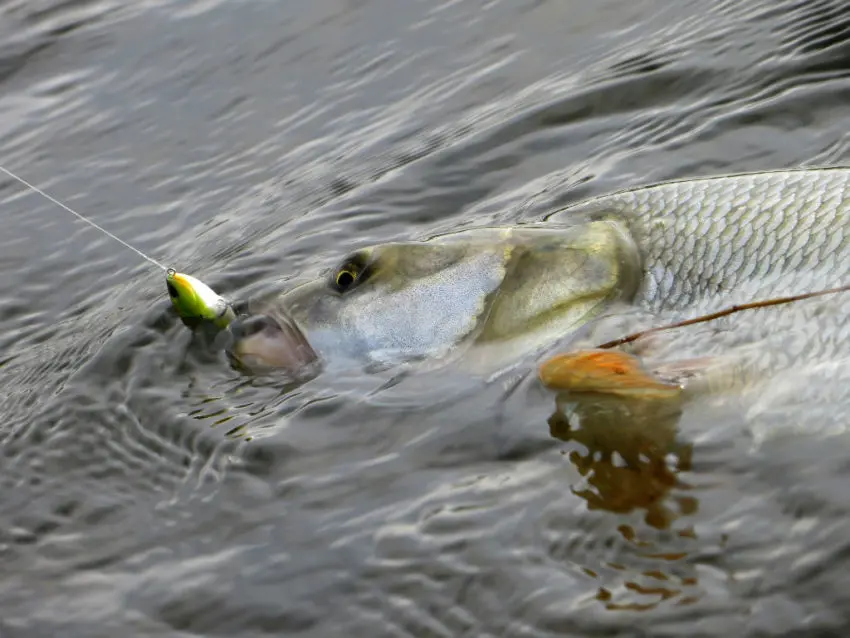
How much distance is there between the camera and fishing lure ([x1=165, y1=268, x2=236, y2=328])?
493cm

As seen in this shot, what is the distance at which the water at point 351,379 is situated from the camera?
334cm

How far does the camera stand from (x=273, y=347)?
4469 mm

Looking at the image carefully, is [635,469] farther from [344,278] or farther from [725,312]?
[344,278]

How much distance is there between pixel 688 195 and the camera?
14.3ft

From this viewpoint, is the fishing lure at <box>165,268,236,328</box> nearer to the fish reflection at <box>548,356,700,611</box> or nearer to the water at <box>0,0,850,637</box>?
the water at <box>0,0,850,637</box>

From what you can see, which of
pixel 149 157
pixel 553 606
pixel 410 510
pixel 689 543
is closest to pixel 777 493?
pixel 689 543

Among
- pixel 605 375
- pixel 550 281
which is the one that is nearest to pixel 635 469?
pixel 605 375

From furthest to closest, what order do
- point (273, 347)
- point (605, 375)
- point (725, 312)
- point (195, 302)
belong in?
point (195, 302)
point (273, 347)
point (725, 312)
point (605, 375)

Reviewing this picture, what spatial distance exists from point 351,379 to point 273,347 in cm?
32

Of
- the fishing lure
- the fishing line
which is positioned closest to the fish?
the fishing lure

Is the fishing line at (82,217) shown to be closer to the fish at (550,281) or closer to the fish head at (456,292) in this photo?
the fish at (550,281)

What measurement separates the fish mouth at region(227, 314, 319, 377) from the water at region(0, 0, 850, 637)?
0.28 feet

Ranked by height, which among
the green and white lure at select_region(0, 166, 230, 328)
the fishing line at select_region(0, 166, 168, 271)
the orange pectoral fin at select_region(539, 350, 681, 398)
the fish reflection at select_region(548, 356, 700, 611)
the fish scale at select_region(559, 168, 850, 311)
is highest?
the fishing line at select_region(0, 166, 168, 271)

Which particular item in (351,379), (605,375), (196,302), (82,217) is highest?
(82,217)
